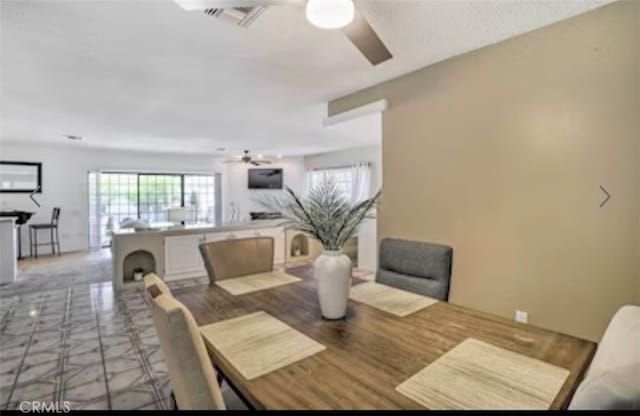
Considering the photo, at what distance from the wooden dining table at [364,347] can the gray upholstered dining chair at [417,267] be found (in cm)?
26

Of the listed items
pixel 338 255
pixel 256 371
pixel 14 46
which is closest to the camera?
pixel 256 371

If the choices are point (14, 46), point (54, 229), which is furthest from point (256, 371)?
point (54, 229)

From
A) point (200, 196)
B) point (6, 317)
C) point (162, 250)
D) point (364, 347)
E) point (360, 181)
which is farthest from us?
point (200, 196)

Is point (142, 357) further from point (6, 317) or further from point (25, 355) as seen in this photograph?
point (6, 317)

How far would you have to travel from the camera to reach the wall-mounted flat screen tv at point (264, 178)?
912 centimetres

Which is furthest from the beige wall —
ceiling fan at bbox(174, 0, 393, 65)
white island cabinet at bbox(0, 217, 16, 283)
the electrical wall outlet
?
white island cabinet at bbox(0, 217, 16, 283)

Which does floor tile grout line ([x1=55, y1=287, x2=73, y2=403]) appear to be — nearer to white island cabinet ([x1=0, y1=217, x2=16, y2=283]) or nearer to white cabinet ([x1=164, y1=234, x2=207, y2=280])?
white cabinet ([x1=164, y1=234, x2=207, y2=280])

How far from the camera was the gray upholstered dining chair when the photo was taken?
181 centimetres

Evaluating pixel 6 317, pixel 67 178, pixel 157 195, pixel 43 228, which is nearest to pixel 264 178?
pixel 157 195

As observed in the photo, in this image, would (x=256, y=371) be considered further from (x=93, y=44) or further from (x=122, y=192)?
(x=122, y=192)

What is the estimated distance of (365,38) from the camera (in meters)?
1.62

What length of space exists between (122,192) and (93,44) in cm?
639

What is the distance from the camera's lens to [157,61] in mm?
2527

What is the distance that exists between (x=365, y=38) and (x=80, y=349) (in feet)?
10.2
